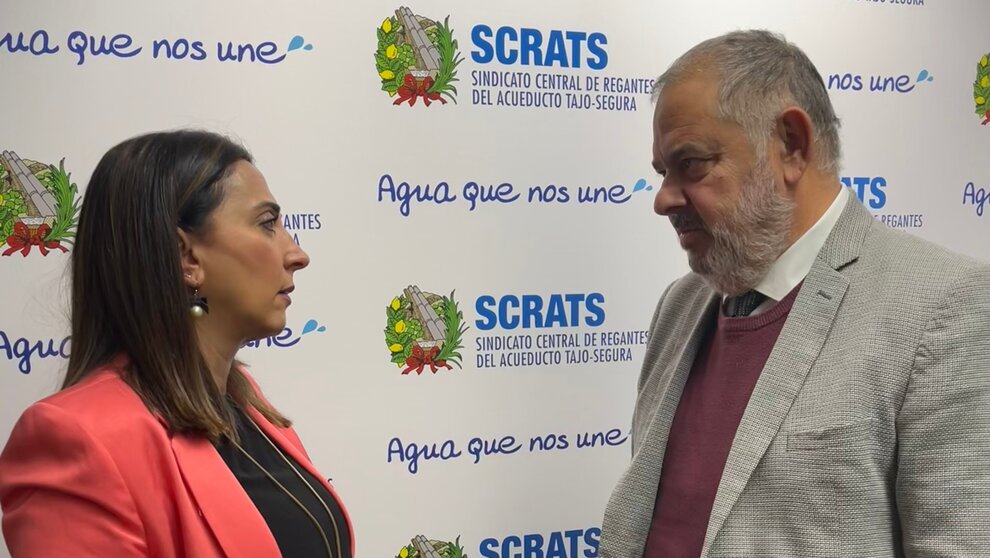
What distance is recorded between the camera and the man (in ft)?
4.71

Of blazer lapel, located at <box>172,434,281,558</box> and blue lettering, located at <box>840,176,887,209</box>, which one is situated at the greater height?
blue lettering, located at <box>840,176,887,209</box>

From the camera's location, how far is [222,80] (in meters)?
2.49

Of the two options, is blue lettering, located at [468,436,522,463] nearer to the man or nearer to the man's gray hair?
the man

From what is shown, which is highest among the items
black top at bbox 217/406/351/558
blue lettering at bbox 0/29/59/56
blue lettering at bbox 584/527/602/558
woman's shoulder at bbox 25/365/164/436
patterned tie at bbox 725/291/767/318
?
blue lettering at bbox 0/29/59/56

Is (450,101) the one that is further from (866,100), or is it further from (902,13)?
(902,13)

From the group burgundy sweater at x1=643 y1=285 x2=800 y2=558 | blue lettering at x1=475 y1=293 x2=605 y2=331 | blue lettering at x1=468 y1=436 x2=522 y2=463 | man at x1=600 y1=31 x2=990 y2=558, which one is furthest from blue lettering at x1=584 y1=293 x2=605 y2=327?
burgundy sweater at x1=643 y1=285 x2=800 y2=558

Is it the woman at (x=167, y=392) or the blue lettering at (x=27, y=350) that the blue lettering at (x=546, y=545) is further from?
the blue lettering at (x=27, y=350)

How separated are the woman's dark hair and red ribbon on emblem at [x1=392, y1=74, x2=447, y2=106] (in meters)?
1.09

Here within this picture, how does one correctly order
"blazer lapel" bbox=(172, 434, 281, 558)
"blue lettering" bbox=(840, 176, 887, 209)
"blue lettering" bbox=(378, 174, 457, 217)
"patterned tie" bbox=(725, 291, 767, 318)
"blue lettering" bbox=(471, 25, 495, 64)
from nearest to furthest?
"blazer lapel" bbox=(172, 434, 281, 558)
"patterned tie" bbox=(725, 291, 767, 318)
"blue lettering" bbox=(378, 174, 457, 217)
"blue lettering" bbox=(471, 25, 495, 64)
"blue lettering" bbox=(840, 176, 887, 209)

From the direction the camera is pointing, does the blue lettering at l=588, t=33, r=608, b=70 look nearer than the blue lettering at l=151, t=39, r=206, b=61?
No

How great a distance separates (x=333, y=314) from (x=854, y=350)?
145 cm

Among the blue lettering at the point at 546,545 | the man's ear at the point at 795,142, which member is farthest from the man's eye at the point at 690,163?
the blue lettering at the point at 546,545

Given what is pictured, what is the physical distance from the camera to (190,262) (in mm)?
1638

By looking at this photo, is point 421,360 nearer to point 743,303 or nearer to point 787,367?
point 743,303
